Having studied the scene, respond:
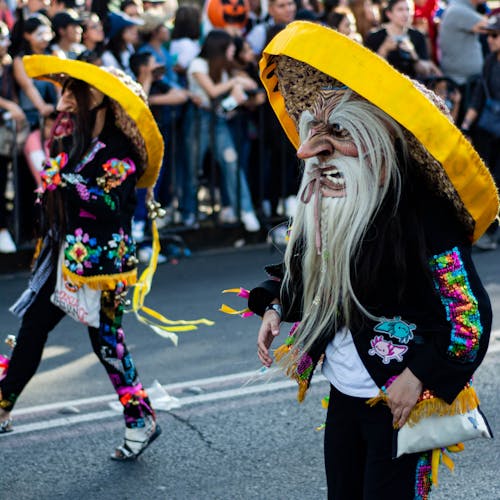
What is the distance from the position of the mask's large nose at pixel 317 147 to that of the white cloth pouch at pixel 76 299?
6.79ft

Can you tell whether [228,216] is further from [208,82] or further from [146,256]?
[208,82]

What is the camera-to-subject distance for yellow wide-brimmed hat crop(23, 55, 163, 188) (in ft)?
16.0

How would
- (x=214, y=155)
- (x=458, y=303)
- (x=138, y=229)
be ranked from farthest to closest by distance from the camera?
(x=214, y=155) → (x=138, y=229) → (x=458, y=303)

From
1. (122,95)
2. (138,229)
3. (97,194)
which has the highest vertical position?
(122,95)

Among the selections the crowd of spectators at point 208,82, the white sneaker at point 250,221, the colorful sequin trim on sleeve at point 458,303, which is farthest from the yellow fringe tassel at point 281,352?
the white sneaker at point 250,221

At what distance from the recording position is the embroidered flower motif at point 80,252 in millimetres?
4949

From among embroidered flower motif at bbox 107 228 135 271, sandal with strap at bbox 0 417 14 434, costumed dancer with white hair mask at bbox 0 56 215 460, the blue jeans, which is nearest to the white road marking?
sandal with strap at bbox 0 417 14 434

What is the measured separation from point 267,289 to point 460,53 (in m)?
8.43

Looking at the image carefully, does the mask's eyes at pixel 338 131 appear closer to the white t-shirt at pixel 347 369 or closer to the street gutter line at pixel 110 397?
the white t-shirt at pixel 347 369

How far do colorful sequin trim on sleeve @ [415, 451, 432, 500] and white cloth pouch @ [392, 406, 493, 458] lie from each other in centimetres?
6

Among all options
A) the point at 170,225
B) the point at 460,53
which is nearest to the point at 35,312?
the point at 170,225

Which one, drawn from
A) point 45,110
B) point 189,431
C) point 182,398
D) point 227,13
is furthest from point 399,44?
point 189,431

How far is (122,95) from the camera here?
4.88 meters

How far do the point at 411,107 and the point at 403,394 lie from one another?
81 centimetres
